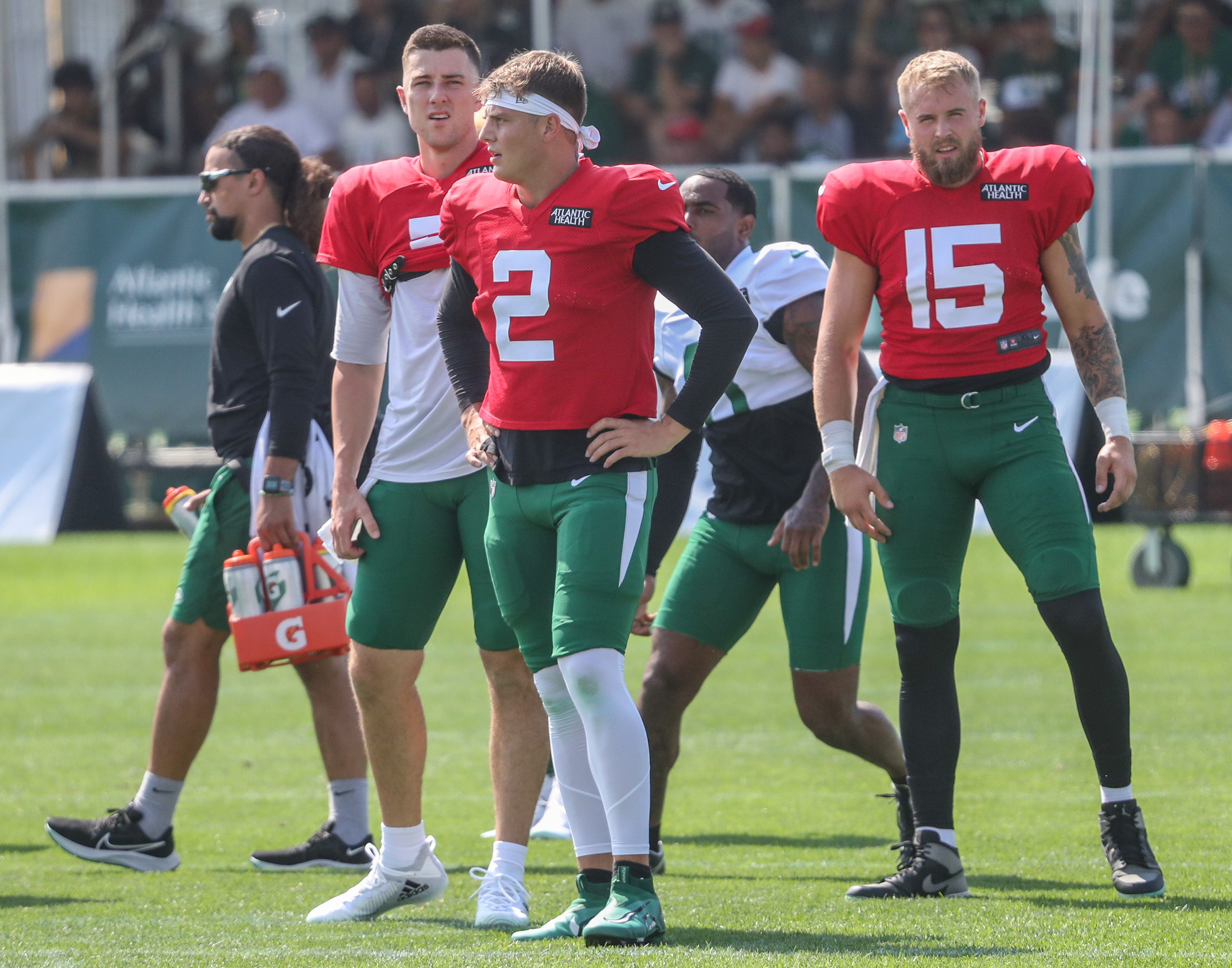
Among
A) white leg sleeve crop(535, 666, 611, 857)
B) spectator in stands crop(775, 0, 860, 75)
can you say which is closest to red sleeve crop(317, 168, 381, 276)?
white leg sleeve crop(535, 666, 611, 857)

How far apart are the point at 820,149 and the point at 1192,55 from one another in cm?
318

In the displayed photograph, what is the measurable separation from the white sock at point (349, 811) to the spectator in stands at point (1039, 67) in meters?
11.2

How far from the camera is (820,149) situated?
1595 centimetres

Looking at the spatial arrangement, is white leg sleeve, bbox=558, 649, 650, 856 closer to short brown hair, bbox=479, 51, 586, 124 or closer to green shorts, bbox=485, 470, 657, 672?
green shorts, bbox=485, 470, 657, 672

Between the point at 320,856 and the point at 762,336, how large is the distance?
6.80 feet

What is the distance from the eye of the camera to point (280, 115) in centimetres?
1697

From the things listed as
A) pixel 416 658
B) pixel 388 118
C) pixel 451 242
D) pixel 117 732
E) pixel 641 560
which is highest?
pixel 388 118

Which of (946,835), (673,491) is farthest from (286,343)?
(946,835)

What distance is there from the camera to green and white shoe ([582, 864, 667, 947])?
13.5 feet

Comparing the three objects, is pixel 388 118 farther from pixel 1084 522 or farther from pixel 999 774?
pixel 1084 522

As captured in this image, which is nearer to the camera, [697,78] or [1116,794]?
[1116,794]

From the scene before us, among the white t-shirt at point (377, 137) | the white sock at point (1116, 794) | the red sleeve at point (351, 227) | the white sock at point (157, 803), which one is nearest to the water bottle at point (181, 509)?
the white sock at point (157, 803)

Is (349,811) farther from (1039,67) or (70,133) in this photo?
(70,133)

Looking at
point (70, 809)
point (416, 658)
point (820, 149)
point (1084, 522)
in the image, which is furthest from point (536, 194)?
point (820, 149)
